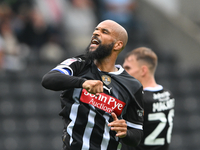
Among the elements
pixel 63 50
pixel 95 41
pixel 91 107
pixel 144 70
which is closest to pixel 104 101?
pixel 91 107

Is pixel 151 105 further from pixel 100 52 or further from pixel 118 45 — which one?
pixel 100 52

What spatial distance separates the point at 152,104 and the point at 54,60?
4903 millimetres

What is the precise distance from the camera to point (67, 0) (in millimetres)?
9406

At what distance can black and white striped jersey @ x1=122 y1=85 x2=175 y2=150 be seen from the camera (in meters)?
3.92

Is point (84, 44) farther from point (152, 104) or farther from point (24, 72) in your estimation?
point (152, 104)

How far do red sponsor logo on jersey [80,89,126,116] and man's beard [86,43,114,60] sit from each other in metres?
0.34

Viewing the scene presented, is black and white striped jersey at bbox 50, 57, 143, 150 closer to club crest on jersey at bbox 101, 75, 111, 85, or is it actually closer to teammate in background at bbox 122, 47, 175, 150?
club crest on jersey at bbox 101, 75, 111, 85

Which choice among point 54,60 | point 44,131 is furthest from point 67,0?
point 44,131

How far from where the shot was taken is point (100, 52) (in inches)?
118

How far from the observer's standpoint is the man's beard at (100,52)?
9.80ft

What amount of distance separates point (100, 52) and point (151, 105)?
127 centimetres

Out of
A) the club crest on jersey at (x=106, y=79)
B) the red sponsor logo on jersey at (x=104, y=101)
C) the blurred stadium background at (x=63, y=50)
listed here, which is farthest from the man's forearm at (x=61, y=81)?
the blurred stadium background at (x=63, y=50)

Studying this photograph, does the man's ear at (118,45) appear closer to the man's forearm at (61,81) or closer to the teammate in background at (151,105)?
the man's forearm at (61,81)

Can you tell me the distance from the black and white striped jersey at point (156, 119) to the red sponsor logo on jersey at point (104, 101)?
107 centimetres
